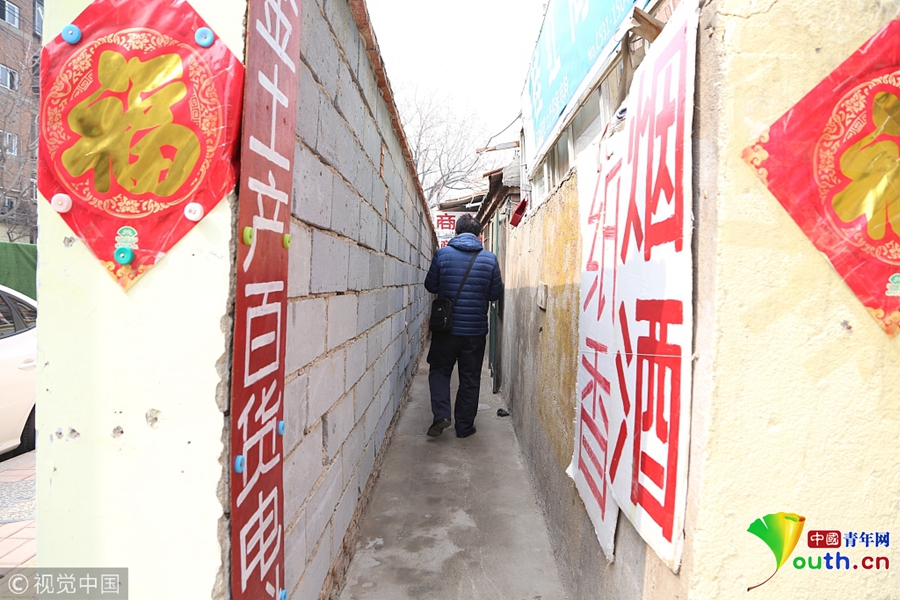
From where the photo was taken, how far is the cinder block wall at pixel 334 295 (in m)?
1.63

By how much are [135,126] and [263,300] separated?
0.48 meters

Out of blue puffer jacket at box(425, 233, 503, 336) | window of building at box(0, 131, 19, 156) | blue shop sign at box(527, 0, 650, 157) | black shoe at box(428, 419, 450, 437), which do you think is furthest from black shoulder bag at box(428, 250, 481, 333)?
window of building at box(0, 131, 19, 156)

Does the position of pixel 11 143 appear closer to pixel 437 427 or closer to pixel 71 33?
pixel 437 427

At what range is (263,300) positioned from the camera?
1278 millimetres

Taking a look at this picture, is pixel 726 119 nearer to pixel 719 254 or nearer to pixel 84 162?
pixel 719 254

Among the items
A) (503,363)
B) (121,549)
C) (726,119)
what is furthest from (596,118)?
(503,363)

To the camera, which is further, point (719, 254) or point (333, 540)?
point (333, 540)

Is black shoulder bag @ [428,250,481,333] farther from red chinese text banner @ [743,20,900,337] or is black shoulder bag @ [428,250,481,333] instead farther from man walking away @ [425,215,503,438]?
red chinese text banner @ [743,20,900,337]

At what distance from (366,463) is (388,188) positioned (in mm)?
2053

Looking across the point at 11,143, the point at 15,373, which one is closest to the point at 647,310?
the point at 15,373

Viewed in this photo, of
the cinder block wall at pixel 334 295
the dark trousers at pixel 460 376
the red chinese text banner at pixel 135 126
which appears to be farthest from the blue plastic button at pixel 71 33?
the dark trousers at pixel 460 376

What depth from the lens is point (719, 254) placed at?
1112 mm

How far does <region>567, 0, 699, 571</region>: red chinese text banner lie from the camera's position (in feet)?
3.99

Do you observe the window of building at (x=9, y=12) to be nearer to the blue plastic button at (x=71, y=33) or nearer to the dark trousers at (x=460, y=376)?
the dark trousers at (x=460, y=376)
